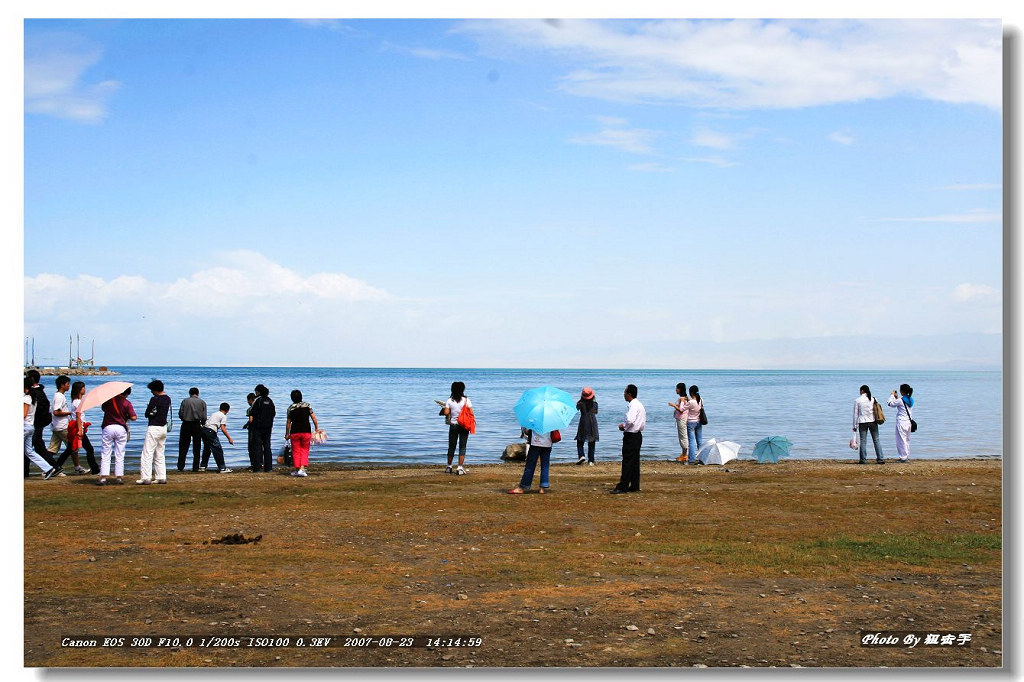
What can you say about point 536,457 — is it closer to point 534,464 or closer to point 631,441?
point 534,464

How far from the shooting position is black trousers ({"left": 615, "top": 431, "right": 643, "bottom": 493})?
55.7ft

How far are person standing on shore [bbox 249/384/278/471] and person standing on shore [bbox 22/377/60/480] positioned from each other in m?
4.28

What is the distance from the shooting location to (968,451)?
103 feet

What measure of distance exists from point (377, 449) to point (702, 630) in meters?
24.4

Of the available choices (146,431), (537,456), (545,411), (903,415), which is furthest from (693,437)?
(146,431)

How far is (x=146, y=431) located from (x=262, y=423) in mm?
3719

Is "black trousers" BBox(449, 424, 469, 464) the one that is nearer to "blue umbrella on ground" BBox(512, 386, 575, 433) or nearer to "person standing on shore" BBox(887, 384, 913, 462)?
"blue umbrella on ground" BBox(512, 386, 575, 433)

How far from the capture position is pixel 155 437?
18.3 meters

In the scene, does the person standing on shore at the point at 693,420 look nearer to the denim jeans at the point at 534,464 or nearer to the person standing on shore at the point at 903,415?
the person standing on shore at the point at 903,415

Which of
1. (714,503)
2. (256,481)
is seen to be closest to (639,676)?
(714,503)

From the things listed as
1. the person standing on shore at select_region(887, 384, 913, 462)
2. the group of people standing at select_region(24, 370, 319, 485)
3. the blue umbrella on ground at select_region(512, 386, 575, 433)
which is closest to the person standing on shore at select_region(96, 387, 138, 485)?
the group of people standing at select_region(24, 370, 319, 485)

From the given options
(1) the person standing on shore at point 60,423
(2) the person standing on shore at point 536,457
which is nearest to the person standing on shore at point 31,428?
(1) the person standing on shore at point 60,423

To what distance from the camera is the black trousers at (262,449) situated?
21984mm

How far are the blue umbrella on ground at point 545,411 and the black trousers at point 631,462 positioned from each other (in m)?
1.16
